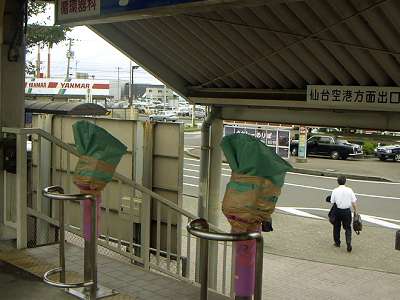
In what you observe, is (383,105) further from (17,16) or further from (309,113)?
(17,16)

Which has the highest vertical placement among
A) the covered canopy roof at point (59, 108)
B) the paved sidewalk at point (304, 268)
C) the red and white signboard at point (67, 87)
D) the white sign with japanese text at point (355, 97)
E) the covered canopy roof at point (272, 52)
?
the red and white signboard at point (67, 87)

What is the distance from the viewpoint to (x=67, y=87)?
35.9 meters

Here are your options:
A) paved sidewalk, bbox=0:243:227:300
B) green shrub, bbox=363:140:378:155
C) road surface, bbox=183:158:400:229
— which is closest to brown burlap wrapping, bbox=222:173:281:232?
paved sidewalk, bbox=0:243:227:300

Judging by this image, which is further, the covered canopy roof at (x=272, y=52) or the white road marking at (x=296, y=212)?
the white road marking at (x=296, y=212)

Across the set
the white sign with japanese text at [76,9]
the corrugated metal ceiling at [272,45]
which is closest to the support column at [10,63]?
the white sign with japanese text at [76,9]

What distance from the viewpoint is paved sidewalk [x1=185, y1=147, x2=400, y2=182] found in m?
23.7

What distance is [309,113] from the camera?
Result: 261 inches

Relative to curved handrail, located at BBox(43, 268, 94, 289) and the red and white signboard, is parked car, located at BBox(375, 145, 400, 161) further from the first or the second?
curved handrail, located at BBox(43, 268, 94, 289)

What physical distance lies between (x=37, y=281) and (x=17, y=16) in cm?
271

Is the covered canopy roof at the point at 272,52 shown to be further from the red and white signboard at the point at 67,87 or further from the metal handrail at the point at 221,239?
the red and white signboard at the point at 67,87

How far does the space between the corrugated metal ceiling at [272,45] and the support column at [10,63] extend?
1596 mm

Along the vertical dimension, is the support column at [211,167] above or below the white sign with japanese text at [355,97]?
below

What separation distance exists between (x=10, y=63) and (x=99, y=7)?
1.13 m

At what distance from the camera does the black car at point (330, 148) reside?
99.2ft
